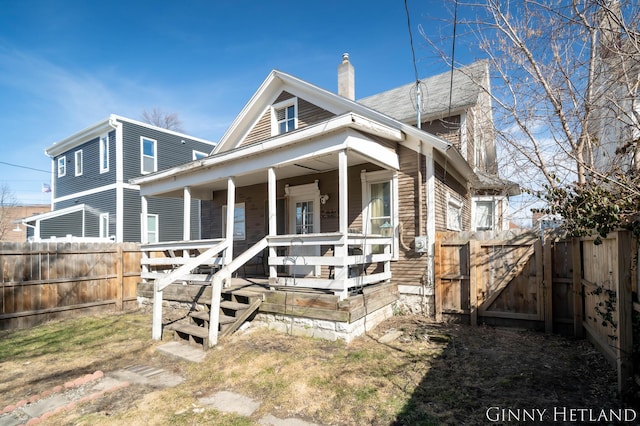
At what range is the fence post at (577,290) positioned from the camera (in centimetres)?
551

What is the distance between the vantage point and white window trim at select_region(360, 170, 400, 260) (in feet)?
24.6

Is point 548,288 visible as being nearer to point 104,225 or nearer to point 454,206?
point 454,206

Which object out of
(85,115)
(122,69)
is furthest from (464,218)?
(85,115)

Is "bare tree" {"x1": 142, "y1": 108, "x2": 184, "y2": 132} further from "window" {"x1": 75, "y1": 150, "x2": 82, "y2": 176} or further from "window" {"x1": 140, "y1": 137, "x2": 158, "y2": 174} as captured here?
"window" {"x1": 140, "y1": 137, "x2": 158, "y2": 174}

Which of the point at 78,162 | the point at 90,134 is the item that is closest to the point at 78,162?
the point at 78,162

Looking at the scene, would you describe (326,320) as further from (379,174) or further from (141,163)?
(141,163)

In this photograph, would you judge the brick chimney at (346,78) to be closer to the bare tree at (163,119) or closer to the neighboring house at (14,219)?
the bare tree at (163,119)

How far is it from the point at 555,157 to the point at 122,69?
50.9ft

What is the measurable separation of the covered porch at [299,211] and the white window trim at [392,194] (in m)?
0.02

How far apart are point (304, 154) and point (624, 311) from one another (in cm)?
496

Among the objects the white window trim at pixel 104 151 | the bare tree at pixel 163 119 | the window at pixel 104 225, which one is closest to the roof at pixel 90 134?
the white window trim at pixel 104 151

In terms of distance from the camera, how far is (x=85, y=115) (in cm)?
2147

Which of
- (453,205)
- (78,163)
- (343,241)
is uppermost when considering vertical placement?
(78,163)

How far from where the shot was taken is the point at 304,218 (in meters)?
9.28
